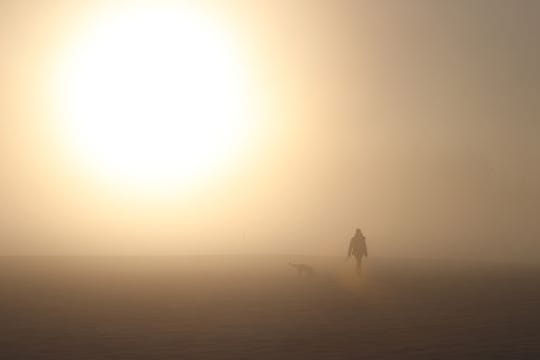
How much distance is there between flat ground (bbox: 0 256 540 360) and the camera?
11383 mm

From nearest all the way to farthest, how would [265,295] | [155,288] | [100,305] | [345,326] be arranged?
[345,326]
[100,305]
[265,295]
[155,288]

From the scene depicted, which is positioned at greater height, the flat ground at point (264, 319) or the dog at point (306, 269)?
the dog at point (306, 269)

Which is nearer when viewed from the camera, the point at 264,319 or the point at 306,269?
the point at 264,319

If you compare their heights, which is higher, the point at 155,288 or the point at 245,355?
the point at 155,288

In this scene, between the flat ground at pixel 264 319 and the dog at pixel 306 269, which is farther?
the dog at pixel 306 269

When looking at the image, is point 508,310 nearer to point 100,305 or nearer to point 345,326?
→ point 345,326

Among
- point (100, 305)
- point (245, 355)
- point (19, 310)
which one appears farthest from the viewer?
point (100, 305)

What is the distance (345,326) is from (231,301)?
5327 mm

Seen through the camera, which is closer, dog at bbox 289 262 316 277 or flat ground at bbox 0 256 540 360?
flat ground at bbox 0 256 540 360

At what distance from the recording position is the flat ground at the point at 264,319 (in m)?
11.4

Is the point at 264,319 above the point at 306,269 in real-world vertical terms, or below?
below

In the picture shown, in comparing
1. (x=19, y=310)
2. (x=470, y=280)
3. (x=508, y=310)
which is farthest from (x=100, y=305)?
(x=470, y=280)

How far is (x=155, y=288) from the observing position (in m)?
22.6

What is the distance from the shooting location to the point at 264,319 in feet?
49.5
